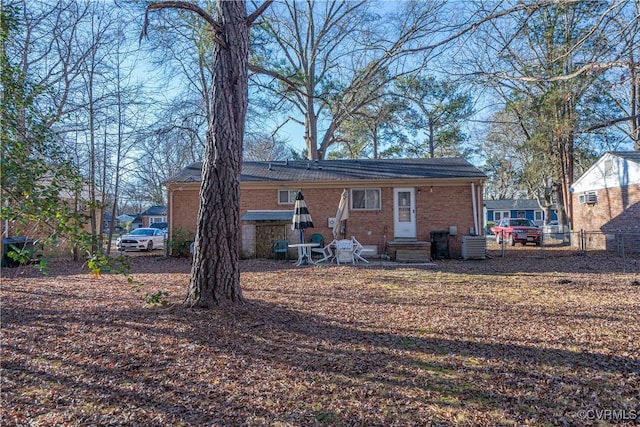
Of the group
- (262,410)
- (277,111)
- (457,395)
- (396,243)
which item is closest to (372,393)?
(457,395)

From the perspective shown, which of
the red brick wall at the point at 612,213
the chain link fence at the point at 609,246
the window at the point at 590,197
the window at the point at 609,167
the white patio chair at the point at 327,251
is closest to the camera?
the white patio chair at the point at 327,251

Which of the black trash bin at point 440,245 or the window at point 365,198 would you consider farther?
the window at point 365,198

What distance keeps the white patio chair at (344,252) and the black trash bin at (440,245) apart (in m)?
3.35

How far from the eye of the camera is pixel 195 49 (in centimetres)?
1555

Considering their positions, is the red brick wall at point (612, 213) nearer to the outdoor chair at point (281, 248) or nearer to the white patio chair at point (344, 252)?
the white patio chair at point (344, 252)

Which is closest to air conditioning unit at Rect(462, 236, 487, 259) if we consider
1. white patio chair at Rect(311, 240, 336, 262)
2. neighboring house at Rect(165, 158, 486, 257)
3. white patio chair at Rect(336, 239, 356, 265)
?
neighboring house at Rect(165, 158, 486, 257)

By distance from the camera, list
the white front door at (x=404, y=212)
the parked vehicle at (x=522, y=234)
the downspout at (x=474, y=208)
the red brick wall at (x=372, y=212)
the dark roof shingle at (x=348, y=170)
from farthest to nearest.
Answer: the parked vehicle at (x=522, y=234)
the dark roof shingle at (x=348, y=170)
the white front door at (x=404, y=212)
the red brick wall at (x=372, y=212)
the downspout at (x=474, y=208)

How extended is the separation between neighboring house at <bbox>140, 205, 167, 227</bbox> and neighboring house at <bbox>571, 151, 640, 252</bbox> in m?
35.5

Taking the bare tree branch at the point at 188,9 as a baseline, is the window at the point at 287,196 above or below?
below

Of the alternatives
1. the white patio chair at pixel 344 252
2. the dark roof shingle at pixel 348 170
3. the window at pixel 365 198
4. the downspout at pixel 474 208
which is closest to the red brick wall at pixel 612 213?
the downspout at pixel 474 208

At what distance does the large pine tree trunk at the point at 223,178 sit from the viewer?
4.61 meters

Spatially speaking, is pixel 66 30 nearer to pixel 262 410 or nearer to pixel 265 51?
pixel 265 51

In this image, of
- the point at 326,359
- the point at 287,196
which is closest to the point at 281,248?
the point at 287,196

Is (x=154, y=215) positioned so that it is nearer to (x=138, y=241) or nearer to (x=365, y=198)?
(x=138, y=241)
